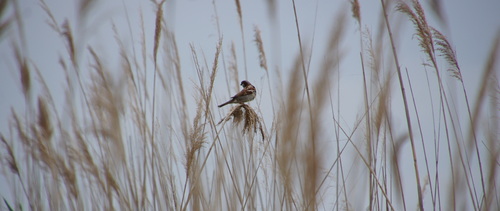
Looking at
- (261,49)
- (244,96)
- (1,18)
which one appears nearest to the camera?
(1,18)

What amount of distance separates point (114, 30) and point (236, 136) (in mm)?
907

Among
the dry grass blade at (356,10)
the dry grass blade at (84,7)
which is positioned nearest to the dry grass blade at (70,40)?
the dry grass blade at (84,7)

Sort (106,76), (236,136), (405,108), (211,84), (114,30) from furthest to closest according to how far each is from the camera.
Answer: (236,136) → (114,30) → (106,76) → (405,108) → (211,84)

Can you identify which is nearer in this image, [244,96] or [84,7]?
[84,7]

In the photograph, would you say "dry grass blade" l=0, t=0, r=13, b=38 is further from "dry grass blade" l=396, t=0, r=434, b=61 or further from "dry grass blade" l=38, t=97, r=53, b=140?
"dry grass blade" l=396, t=0, r=434, b=61

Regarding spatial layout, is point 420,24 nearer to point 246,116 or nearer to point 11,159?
point 246,116

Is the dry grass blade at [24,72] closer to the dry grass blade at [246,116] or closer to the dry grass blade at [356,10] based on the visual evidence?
the dry grass blade at [246,116]

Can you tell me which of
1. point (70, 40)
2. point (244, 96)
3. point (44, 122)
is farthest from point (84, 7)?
point (244, 96)

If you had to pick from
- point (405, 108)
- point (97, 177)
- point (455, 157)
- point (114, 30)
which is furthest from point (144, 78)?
point (455, 157)

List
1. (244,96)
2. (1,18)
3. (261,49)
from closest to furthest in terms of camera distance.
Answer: (1,18), (261,49), (244,96)

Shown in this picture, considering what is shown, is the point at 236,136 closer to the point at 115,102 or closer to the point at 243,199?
the point at 243,199

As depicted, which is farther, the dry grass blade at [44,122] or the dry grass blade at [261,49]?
the dry grass blade at [261,49]

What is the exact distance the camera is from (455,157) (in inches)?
75.6

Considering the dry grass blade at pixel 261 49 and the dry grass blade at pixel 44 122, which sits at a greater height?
the dry grass blade at pixel 261 49
